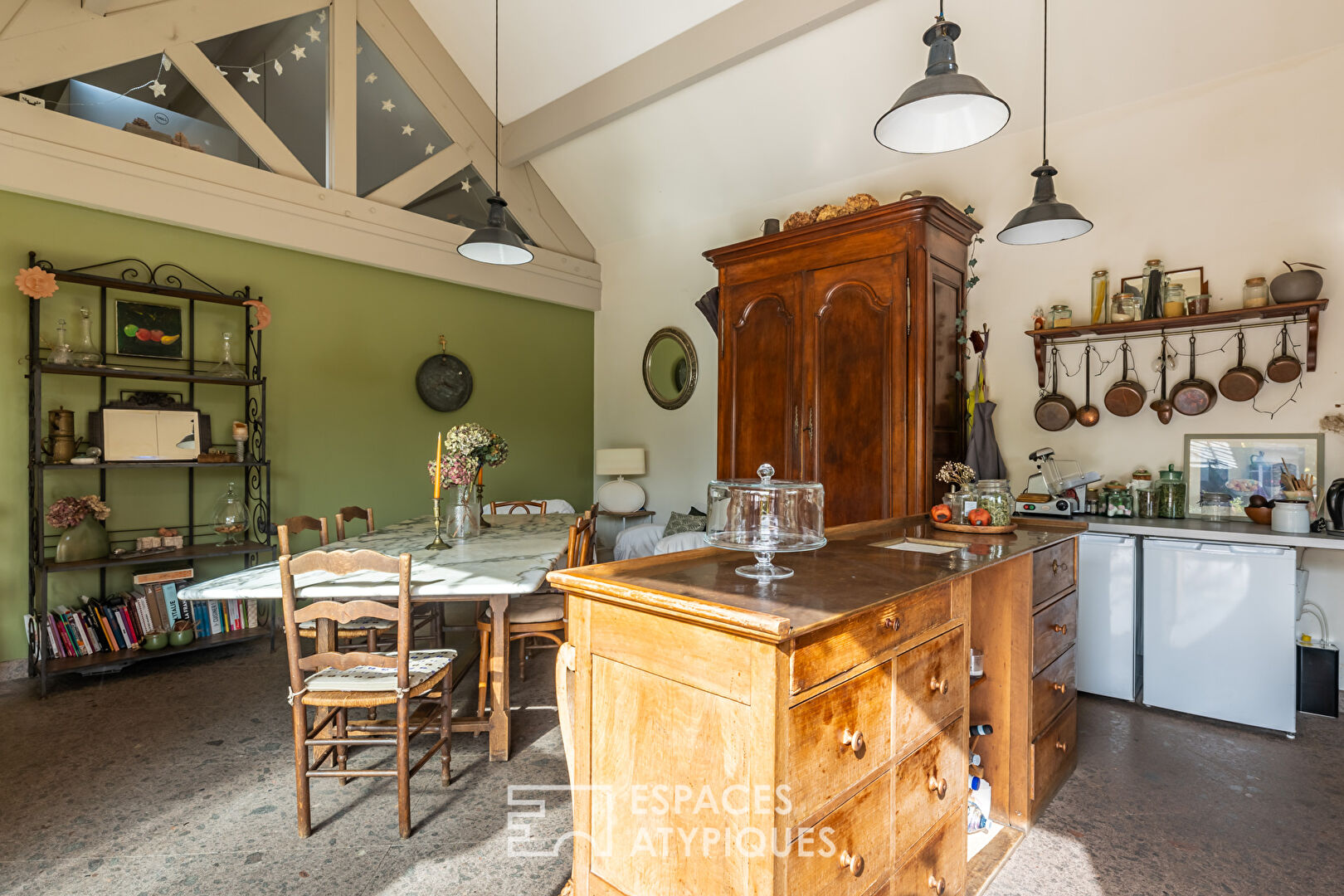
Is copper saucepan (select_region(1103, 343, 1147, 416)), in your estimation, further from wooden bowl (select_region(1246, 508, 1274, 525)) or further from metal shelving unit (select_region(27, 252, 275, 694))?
metal shelving unit (select_region(27, 252, 275, 694))

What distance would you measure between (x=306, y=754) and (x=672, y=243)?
4.73m

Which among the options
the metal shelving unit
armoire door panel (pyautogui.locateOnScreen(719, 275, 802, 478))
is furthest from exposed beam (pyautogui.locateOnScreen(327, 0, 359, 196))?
armoire door panel (pyautogui.locateOnScreen(719, 275, 802, 478))

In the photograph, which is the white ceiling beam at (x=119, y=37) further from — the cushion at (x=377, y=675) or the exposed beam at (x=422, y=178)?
the cushion at (x=377, y=675)

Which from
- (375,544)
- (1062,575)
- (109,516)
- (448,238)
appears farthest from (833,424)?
(109,516)

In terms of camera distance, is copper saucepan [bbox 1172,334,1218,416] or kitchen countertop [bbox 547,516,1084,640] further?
copper saucepan [bbox 1172,334,1218,416]

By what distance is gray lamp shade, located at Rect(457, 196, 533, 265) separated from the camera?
3326 mm

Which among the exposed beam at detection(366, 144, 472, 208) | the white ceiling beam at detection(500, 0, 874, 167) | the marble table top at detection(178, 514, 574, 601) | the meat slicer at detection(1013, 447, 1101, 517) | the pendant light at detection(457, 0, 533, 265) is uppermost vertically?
the white ceiling beam at detection(500, 0, 874, 167)

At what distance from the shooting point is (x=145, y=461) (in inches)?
143

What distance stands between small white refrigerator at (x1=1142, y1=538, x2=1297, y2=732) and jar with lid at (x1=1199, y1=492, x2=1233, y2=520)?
1.82 feet

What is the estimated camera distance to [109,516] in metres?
3.78

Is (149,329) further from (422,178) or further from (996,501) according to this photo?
(996,501)

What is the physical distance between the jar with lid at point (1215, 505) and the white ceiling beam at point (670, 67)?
3.10 m

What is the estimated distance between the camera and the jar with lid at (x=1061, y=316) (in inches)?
143

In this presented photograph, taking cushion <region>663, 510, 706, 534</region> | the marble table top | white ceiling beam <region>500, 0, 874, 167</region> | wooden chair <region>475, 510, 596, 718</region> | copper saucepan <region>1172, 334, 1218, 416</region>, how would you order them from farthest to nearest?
cushion <region>663, 510, 706, 534</region>
white ceiling beam <region>500, 0, 874, 167</region>
copper saucepan <region>1172, 334, 1218, 416</region>
wooden chair <region>475, 510, 596, 718</region>
the marble table top
